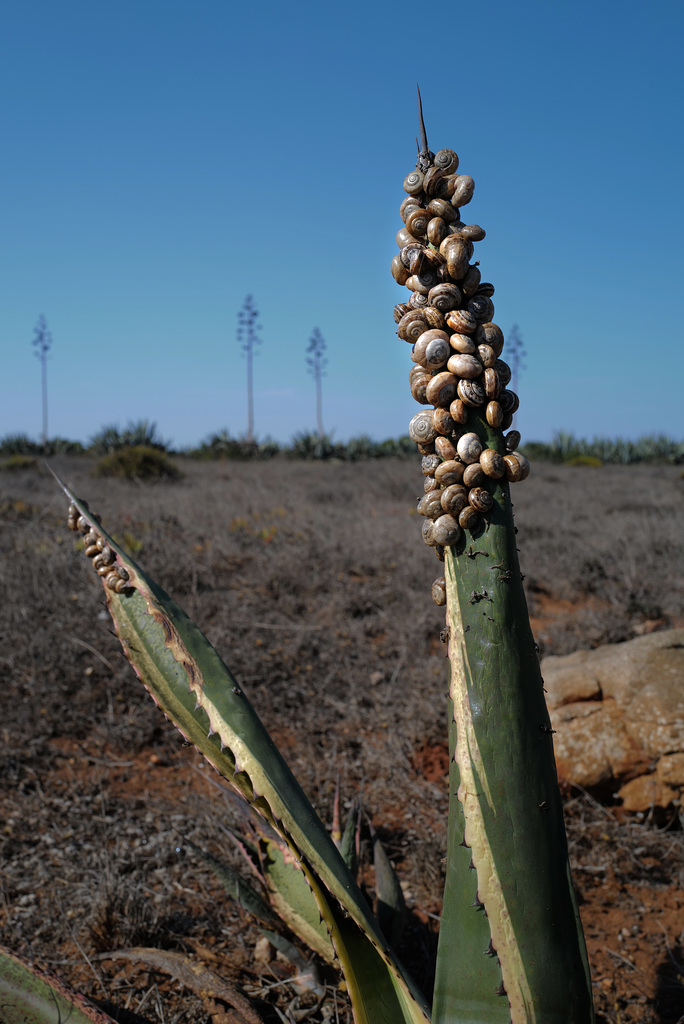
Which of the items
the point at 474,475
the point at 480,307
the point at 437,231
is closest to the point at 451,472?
the point at 474,475

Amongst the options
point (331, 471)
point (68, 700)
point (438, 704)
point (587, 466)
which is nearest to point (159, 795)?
point (68, 700)

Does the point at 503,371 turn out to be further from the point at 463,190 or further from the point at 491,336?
the point at 463,190

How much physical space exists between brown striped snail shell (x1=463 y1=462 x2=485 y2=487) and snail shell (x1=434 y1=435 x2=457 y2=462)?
0.04 metres

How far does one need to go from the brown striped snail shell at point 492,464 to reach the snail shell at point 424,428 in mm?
88

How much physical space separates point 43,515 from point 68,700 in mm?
3225

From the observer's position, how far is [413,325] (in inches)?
41.2

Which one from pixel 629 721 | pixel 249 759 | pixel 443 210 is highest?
pixel 443 210

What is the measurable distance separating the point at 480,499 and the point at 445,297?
30 cm

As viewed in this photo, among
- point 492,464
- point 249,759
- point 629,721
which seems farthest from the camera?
point 629,721

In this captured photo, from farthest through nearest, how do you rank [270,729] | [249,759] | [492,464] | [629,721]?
[270,729] < [629,721] < [249,759] < [492,464]

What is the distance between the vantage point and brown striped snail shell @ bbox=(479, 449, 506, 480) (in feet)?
3.26

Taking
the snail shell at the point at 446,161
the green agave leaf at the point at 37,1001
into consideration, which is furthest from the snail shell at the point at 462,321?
the green agave leaf at the point at 37,1001

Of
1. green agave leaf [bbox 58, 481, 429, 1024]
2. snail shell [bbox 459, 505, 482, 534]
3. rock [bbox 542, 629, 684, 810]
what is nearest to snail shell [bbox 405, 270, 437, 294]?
snail shell [bbox 459, 505, 482, 534]

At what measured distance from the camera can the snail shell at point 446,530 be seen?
1.02 metres
